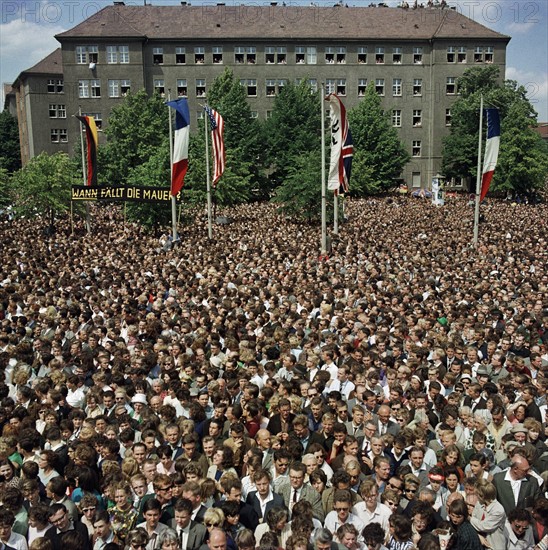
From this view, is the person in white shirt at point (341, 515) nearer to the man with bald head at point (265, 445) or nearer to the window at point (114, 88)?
the man with bald head at point (265, 445)

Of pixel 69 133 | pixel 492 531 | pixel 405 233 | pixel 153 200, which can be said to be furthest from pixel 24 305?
pixel 69 133

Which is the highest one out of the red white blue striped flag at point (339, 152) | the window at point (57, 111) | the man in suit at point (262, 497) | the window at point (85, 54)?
the window at point (85, 54)

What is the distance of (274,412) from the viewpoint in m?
7.58

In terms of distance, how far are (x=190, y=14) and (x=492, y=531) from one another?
211 ft

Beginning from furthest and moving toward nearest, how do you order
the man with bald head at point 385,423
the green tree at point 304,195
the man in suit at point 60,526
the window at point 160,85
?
the window at point 160,85
the green tree at point 304,195
the man with bald head at point 385,423
the man in suit at point 60,526

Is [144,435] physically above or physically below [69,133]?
below

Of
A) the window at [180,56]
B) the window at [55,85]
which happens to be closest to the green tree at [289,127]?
the window at [180,56]

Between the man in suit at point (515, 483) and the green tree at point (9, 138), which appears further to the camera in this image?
A: the green tree at point (9, 138)

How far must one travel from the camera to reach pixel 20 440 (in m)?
6.59

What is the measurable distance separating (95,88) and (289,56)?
61.9 feet

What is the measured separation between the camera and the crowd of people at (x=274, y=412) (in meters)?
5.27

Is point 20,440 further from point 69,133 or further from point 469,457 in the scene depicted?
point 69,133

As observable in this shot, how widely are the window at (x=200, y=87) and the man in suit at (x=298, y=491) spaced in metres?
59.5

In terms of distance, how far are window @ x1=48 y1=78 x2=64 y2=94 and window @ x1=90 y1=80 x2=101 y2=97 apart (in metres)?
9.65
